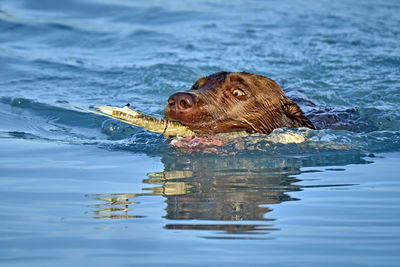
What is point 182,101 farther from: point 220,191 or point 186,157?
point 220,191

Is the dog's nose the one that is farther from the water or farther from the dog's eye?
the dog's eye

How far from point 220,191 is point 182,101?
61.2 inches

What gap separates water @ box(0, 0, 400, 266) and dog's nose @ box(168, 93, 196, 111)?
0.48 m

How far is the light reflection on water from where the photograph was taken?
176 inches

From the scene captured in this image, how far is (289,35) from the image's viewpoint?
14453 mm

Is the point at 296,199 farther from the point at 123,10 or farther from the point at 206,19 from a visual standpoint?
the point at 123,10

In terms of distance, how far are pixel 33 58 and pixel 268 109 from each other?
21.8 feet

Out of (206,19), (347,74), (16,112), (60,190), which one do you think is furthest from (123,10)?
(60,190)

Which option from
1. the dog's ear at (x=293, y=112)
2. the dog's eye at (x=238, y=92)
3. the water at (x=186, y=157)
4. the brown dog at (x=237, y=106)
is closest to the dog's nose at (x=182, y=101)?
the brown dog at (x=237, y=106)

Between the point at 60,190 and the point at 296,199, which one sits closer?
the point at 296,199

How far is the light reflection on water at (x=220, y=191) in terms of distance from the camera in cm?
447

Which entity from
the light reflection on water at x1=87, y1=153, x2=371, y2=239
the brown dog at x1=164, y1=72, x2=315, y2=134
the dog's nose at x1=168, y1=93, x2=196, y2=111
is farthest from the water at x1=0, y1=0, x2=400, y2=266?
the dog's nose at x1=168, y1=93, x2=196, y2=111

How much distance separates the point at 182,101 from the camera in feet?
21.6

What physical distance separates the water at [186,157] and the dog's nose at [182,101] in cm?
48
